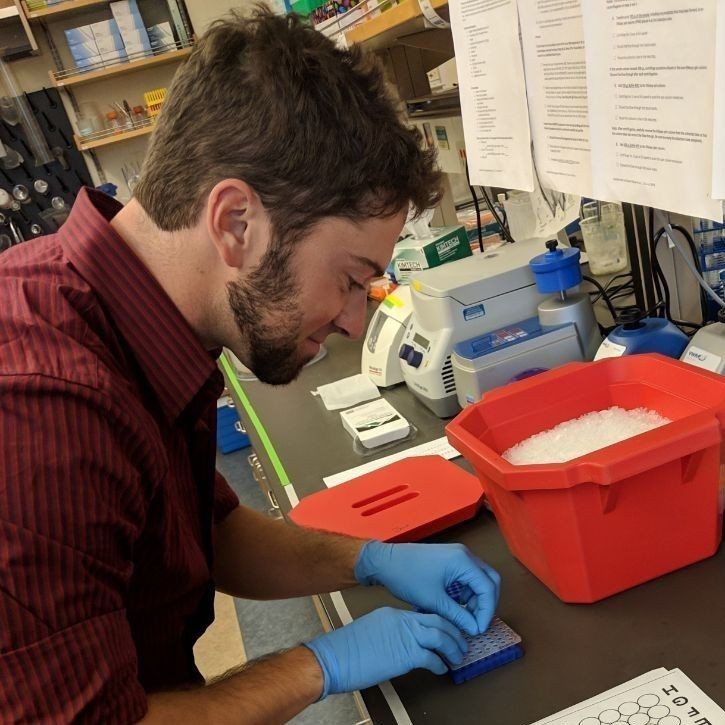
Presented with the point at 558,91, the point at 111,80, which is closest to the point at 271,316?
the point at 558,91

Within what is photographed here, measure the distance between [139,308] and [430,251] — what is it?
1.24 meters

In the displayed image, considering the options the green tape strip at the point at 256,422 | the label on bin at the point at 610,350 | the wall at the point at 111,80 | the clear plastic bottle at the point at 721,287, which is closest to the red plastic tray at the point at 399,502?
the green tape strip at the point at 256,422

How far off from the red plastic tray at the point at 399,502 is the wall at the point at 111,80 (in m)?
3.19

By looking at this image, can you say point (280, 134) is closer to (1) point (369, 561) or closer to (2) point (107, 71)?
(1) point (369, 561)

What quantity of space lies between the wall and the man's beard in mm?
3271

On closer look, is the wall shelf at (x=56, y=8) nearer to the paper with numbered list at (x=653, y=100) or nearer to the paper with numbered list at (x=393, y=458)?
the paper with numbered list at (x=393, y=458)

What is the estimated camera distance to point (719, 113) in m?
0.83

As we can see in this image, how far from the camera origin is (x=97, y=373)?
761 millimetres

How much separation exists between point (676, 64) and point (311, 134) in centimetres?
44

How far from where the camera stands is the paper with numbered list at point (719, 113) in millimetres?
795

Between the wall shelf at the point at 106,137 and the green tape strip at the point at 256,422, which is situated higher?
the wall shelf at the point at 106,137

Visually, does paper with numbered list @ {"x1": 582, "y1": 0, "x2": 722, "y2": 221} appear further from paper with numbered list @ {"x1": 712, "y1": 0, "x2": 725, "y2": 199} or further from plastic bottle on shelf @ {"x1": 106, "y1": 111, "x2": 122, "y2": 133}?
plastic bottle on shelf @ {"x1": 106, "y1": 111, "x2": 122, "y2": 133}

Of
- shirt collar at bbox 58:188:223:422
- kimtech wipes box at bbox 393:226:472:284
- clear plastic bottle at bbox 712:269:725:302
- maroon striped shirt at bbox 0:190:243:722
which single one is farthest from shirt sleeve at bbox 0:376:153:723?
kimtech wipes box at bbox 393:226:472:284

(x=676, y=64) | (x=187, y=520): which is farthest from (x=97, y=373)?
(x=676, y=64)
